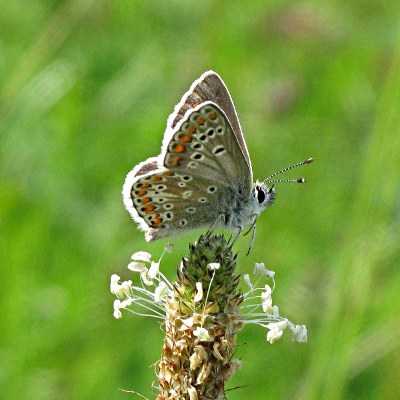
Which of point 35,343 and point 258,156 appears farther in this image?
point 258,156

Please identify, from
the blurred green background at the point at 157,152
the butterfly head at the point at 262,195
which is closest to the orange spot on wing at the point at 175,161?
the butterfly head at the point at 262,195

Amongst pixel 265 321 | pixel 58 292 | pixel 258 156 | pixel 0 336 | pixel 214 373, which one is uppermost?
pixel 258 156

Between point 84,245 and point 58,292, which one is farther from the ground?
point 84,245

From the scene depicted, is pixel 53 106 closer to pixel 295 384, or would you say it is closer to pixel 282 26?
pixel 295 384

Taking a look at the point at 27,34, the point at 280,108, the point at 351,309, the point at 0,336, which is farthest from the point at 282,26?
the point at 351,309

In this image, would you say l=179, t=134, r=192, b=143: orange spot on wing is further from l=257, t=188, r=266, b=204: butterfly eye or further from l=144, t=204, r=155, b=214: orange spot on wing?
l=257, t=188, r=266, b=204: butterfly eye

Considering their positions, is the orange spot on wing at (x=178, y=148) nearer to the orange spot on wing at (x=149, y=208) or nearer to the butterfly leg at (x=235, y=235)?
the orange spot on wing at (x=149, y=208)

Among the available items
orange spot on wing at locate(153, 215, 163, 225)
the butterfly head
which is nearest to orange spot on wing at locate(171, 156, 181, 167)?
orange spot on wing at locate(153, 215, 163, 225)
